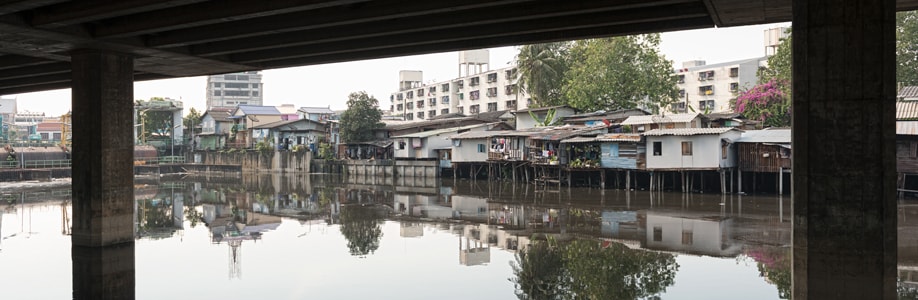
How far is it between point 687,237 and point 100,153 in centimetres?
1798

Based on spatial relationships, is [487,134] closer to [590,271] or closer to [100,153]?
[100,153]

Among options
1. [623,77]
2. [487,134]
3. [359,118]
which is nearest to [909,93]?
[623,77]

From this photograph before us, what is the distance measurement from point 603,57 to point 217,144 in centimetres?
5294

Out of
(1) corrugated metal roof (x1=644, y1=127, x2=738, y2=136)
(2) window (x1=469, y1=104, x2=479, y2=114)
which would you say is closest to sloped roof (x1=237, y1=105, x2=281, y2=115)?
(2) window (x1=469, y1=104, x2=479, y2=114)

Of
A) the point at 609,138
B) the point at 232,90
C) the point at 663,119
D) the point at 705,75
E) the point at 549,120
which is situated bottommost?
the point at 609,138

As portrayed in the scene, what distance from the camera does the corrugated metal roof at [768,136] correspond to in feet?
117

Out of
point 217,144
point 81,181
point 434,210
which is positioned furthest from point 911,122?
point 217,144

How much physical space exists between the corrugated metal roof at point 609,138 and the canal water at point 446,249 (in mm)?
5236

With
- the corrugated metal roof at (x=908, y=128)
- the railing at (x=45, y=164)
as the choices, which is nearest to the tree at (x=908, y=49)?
the corrugated metal roof at (x=908, y=128)

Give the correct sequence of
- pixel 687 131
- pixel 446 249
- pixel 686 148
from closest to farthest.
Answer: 1. pixel 446 249
2. pixel 687 131
3. pixel 686 148

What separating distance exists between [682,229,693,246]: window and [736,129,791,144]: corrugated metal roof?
16.3m

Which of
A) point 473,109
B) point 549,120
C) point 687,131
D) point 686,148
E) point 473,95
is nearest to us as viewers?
point 687,131

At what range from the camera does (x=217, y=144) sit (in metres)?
84.4

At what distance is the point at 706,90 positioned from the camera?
3125 inches
